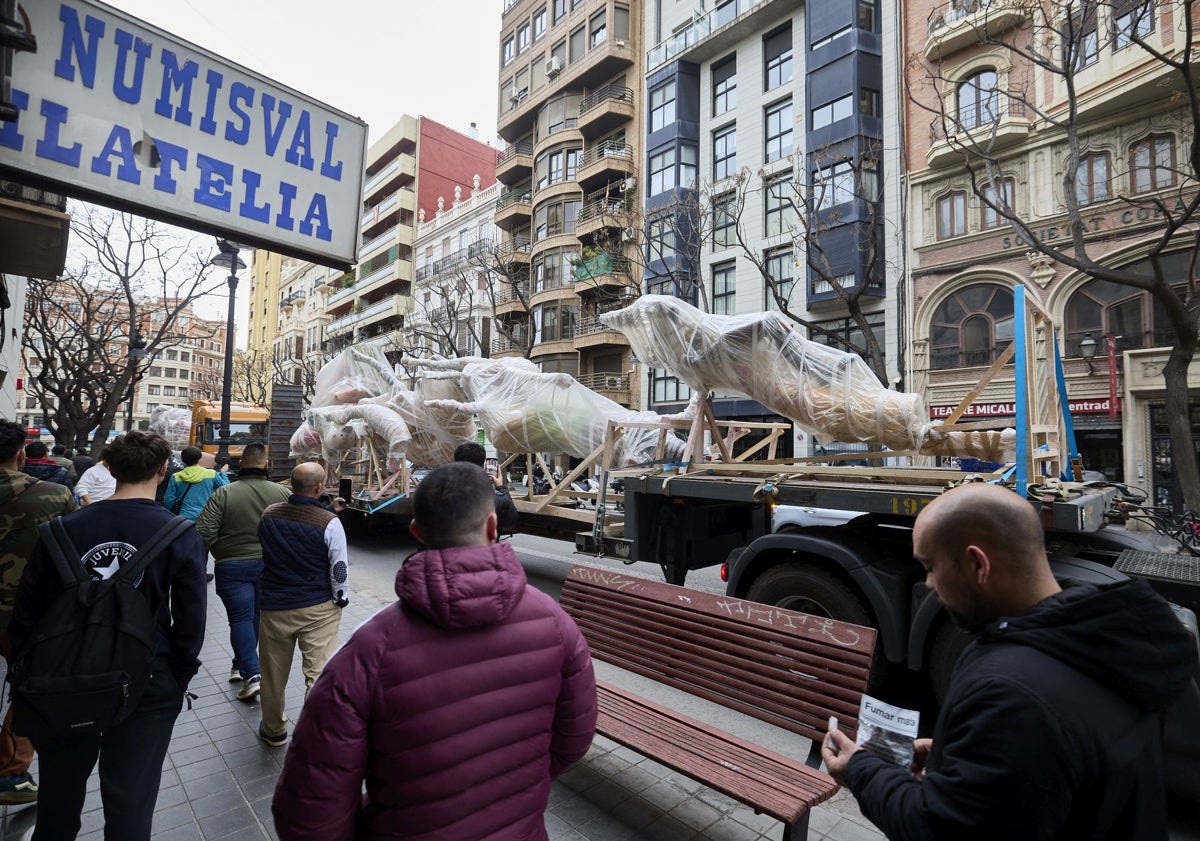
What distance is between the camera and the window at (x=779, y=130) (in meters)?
22.3

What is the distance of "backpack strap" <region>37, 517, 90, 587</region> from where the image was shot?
7.14 feet

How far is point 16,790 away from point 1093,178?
22713 millimetres

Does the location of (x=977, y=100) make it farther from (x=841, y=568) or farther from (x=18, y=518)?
(x=18, y=518)

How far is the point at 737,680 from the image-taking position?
3.29 m

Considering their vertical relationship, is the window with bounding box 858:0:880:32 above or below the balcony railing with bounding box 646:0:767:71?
below

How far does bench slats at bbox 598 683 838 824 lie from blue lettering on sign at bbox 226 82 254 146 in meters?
3.05

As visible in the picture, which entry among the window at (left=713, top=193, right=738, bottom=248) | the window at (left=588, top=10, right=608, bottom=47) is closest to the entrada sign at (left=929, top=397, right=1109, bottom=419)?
the window at (left=713, top=193, right=738, bottom=248)

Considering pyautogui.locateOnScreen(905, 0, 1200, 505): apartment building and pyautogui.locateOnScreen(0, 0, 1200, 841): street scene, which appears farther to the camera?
pyautogui.locateOnScreen(905, 0, 1200, 505): apartment building

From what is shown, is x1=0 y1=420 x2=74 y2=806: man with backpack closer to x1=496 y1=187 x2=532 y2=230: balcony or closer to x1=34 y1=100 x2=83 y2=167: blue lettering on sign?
x1=34 y1=100 x2=83 y2=167: blue lettering on sign

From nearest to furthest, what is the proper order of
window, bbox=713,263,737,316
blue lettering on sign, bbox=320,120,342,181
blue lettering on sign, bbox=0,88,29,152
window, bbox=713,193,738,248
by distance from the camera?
blue lettering on sign, bbox=0,88,29,152
blue lettering on sign, bbox=320,120,342,181
window, bbox=713,193,738,248
window, bbox=713,263,737,316

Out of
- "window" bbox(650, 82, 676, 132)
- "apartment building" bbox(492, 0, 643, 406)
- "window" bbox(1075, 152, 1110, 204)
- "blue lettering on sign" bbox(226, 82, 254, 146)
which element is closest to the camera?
"blue lettering on sign" bbox(226, 82, 254, 146)

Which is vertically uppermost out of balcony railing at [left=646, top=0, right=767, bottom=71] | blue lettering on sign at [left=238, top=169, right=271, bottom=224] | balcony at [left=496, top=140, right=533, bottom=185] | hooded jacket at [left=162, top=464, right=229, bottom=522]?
balcony railing at [left=646, top=0, right=767, bottom=71]

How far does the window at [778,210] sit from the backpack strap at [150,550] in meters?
22.1

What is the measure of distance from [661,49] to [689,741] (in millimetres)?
29917
